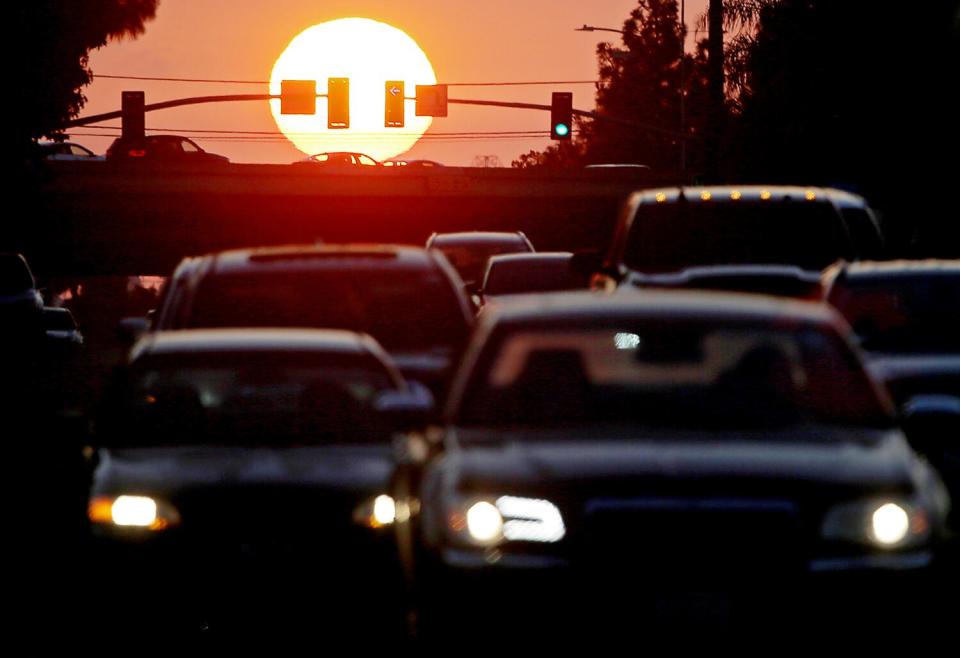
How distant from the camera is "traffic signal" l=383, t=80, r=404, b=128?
63.8 metres

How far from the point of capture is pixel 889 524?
24.0ft

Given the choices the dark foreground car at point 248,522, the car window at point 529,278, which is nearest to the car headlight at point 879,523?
the dark foreground car at point 248,522

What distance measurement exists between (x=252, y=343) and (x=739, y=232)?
26.0 feet

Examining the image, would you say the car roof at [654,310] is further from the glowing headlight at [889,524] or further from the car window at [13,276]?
the car window at [13,276]

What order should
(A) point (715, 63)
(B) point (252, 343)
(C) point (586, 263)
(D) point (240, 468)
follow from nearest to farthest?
1. (D) point (240, 468)
2. (B) point (252, 343)
3. (C) point (586, 263)
4. (A) point (715, 63)

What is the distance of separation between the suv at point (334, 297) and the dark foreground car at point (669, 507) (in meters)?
4.28

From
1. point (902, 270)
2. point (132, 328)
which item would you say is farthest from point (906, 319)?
point (132, 328)

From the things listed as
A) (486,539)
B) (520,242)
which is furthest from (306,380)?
(520,242)

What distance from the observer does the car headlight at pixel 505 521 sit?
286 inches

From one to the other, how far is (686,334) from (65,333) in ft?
75.7

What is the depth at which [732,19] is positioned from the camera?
4294 cm

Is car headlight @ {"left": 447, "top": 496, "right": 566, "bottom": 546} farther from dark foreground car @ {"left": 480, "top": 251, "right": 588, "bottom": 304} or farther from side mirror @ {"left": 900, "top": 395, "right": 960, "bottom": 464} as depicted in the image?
dark foreground car @ {"left": 480, "top": 251, "right": 588, "bottom": 304}

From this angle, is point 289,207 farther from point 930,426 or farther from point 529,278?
point 930,426

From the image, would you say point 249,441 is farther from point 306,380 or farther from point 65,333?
point 65,333
